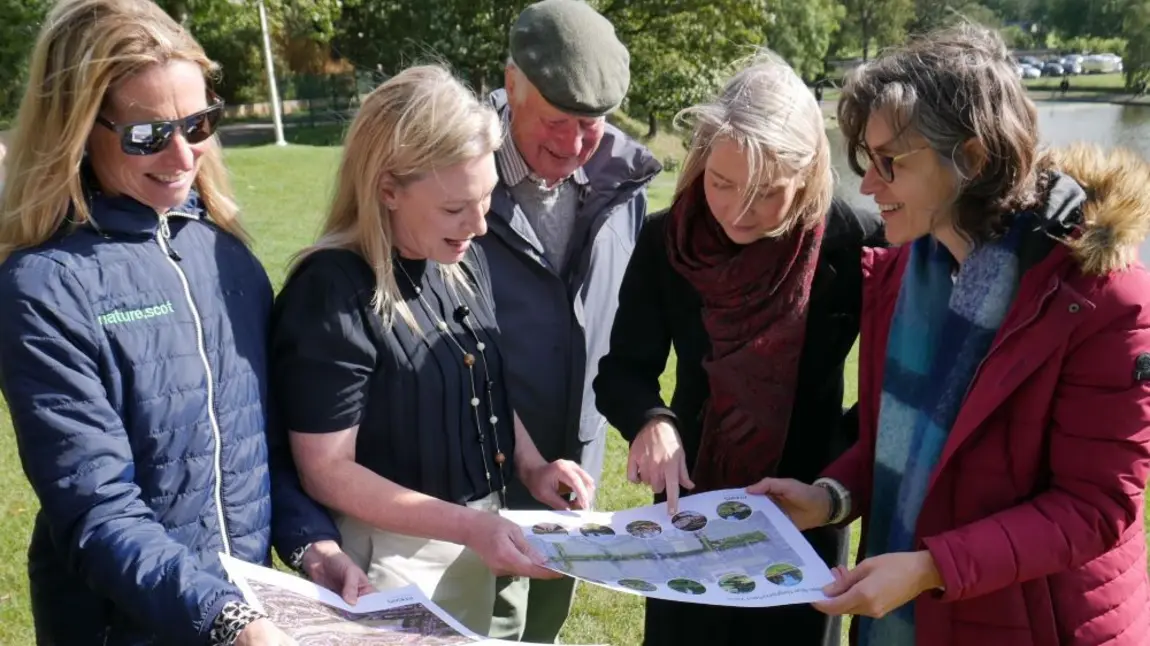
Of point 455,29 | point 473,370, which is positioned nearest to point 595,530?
point 473,370

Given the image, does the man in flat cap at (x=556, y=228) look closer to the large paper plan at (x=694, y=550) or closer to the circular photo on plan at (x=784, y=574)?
the large paper plan at (x=694, y=550)

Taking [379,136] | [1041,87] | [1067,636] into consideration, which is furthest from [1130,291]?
[1041,87]

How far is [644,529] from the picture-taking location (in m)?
2.26

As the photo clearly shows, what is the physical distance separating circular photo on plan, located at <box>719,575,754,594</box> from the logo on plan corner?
1.22 meters

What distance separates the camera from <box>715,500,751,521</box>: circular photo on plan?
2285mm

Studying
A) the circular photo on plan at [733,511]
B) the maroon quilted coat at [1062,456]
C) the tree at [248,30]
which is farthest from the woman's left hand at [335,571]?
the tree at [248,30]

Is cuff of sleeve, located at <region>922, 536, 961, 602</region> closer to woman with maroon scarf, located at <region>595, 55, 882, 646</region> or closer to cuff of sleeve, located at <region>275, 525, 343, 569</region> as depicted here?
woman with maroon scarf, located at <region>595, 55, 882, 646</region>

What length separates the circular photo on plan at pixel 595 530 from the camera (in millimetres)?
2213

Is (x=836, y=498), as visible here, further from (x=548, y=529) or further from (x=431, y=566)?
(x=431, y=566)

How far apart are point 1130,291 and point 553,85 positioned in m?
1.68

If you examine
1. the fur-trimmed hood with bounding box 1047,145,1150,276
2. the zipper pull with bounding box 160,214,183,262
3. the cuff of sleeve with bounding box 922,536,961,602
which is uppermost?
the fur-trimmed hood with bounding box 1047,145,1150,276

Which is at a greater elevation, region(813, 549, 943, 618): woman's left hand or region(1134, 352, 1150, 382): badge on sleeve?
region(1134, 352, 1150, 382): badge on sleeve

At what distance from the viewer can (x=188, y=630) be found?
68.2 inches

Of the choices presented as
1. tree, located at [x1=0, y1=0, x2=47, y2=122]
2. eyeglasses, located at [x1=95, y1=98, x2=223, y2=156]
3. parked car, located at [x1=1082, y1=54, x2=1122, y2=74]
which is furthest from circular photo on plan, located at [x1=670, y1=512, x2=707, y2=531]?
parked car, located at [x1=1082, y1=54, x2=1122, y2=74]
